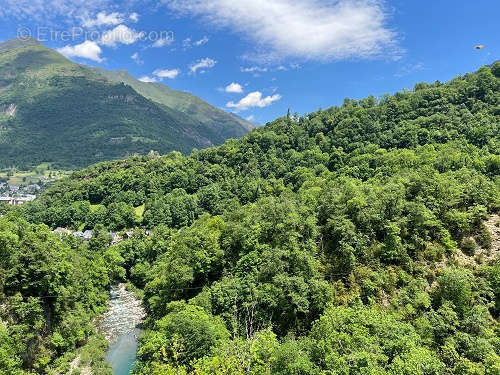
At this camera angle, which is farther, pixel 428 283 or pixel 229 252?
pixel 229 252

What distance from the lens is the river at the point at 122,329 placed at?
42.2 m

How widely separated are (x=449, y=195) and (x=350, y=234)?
15450mm

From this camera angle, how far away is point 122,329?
50.3 meters

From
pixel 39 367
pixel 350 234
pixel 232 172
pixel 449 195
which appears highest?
pixel 232 172

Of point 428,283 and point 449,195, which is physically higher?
point 449,195

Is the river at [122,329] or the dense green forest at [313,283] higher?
the dense green forest at [313,283]

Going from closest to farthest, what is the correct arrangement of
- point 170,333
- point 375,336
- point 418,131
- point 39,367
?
point 375,336, point 170,333, point 39,367, point 418,131

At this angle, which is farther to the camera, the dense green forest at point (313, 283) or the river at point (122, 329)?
the river at point (122, 329)

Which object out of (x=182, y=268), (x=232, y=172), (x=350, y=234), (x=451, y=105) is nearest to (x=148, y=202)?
(x=232, y=172)

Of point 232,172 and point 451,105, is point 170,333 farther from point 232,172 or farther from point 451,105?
point 451,105

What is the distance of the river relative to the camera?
42156 millimetres

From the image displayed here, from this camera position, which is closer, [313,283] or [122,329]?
[313,283]

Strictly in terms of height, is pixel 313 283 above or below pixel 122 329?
above

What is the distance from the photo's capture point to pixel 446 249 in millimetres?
38594
